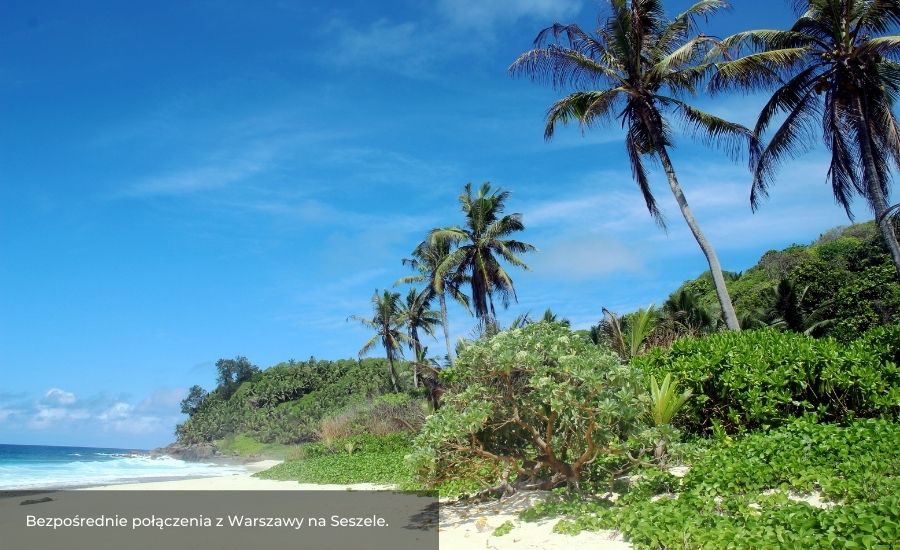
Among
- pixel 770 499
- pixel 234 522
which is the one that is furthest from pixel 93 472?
pixel 770 499

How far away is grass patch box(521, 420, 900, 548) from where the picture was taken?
14.5ft

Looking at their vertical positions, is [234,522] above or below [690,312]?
below

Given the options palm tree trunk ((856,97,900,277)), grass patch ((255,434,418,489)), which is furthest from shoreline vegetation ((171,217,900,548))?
palm tree trunk ((856,97,900,277))

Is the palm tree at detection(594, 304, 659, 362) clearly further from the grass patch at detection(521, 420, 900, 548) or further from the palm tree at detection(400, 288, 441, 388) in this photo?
the palm tree at detection(400, 288, 441, 388)

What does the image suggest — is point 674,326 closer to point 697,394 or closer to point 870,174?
point 870,174

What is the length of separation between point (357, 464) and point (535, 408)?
1089cm

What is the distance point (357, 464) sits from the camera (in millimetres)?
16750

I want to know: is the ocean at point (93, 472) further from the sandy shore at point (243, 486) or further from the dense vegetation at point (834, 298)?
the dense vegetation at point (834, 298)

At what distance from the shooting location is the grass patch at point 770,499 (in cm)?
443

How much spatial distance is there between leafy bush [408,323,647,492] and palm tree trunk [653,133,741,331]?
25.7 feet

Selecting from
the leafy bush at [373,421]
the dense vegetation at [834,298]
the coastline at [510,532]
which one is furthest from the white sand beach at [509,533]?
the dense vegetation at [834,298]

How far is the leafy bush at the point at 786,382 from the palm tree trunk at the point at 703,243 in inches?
207

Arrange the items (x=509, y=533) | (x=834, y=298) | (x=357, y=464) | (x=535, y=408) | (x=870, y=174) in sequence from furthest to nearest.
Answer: (x=834, y=298), (x=357, y=464), (x=870, y=174), (x=535, y=408), (x=509, y=533)

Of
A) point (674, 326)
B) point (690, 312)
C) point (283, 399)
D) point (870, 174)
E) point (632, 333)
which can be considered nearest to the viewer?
point (870, 174)
